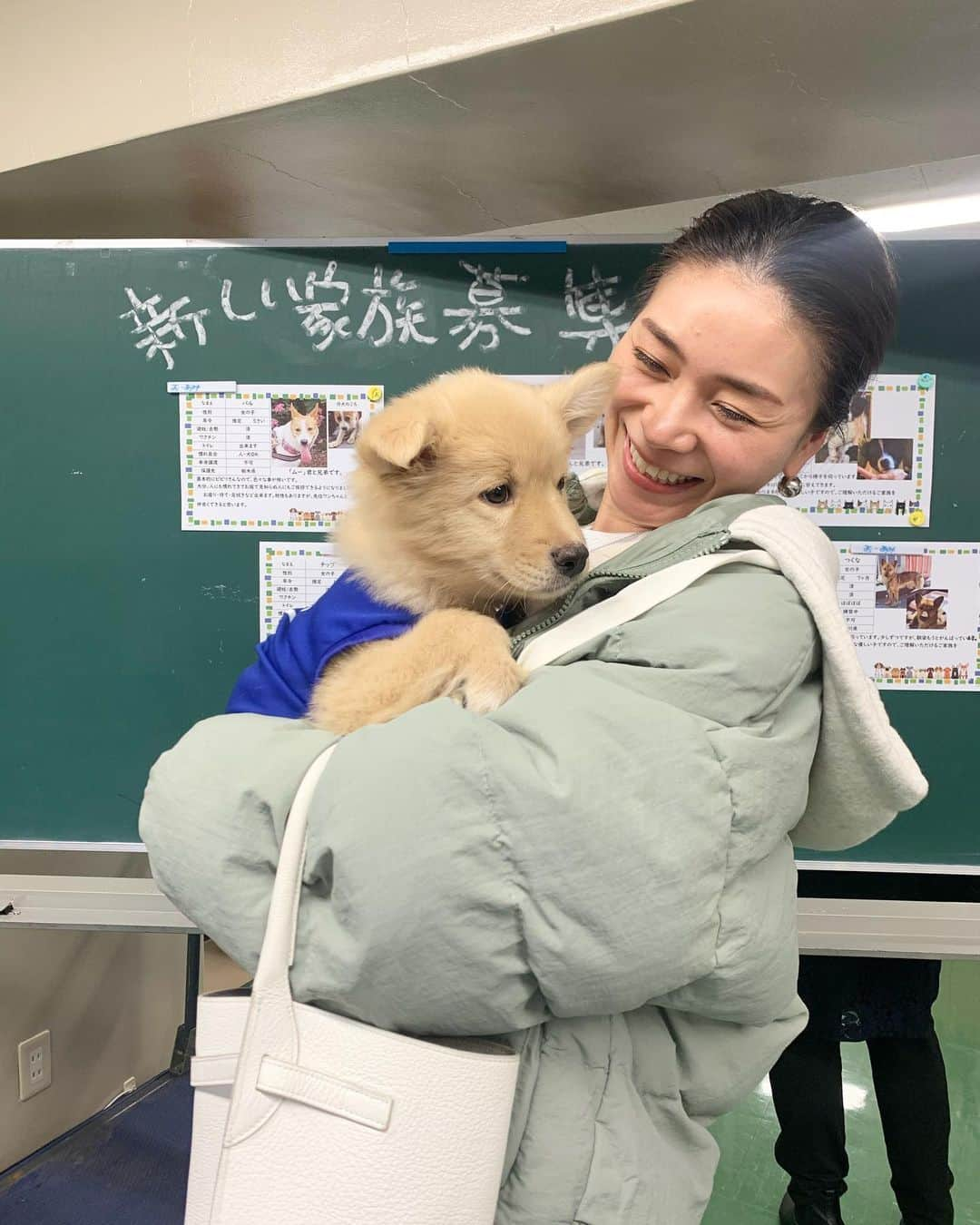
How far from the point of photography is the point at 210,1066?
87cm

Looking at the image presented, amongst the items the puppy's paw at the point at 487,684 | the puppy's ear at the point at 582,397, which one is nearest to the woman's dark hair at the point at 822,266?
the puppy's ear at the point at 582,397

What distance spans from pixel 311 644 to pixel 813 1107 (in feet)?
6.38

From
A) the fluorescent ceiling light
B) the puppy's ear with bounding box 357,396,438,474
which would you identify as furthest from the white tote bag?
the fluorescent ceiling light

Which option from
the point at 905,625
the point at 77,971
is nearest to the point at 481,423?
the point at 905,625

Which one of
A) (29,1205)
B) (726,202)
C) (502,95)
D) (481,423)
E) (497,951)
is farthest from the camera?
(29,1205)

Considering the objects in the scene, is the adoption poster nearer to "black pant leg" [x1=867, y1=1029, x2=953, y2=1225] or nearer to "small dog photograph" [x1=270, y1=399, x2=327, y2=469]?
"small dog photograph" [x1=270, y1=399, x2=327, y2=469]

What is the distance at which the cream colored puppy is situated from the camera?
1299 mm

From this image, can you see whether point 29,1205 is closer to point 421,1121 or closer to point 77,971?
point 77,971

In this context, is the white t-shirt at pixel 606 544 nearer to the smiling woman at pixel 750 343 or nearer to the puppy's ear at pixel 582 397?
the smiling woman at pixel 750 343

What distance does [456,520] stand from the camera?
4.95ft

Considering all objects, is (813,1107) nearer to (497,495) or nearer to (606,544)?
(606,544)

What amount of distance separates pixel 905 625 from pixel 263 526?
1713 mm

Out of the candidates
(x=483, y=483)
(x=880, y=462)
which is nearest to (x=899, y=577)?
(x=880, y=462)

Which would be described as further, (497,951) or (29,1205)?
(29,1205)
